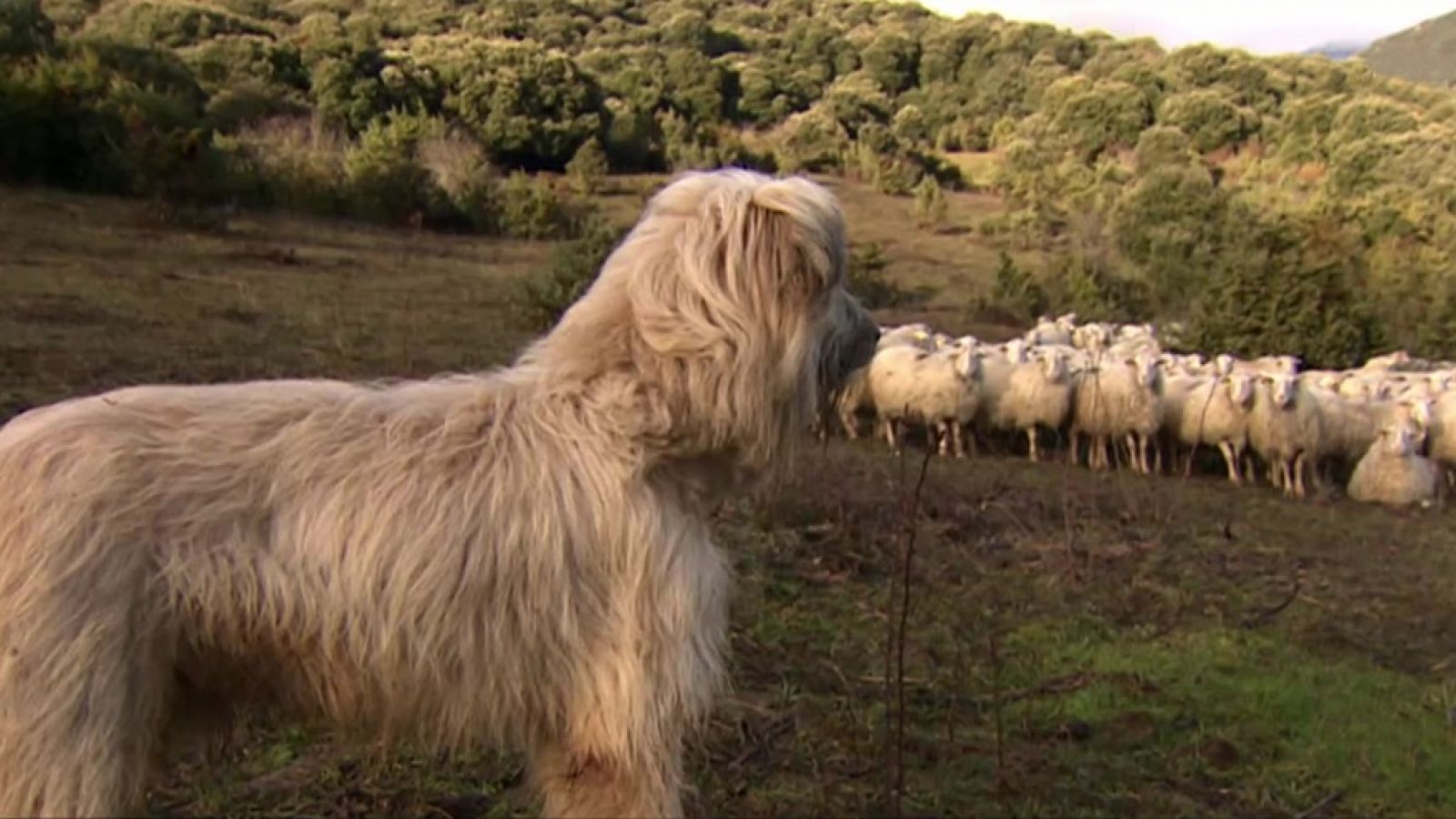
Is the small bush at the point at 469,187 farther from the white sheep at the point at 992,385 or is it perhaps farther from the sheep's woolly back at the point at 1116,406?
the sheep's woolly back at the point at 1116,406

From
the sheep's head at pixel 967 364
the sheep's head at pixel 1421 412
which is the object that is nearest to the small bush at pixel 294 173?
the sheep's head at pixel 967 364

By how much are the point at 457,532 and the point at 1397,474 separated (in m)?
12.7

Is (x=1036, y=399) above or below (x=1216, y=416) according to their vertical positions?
above

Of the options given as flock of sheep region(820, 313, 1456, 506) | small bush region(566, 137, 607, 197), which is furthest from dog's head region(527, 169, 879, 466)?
small bush region(566, 137, 607, 197)

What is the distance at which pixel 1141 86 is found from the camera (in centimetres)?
5131

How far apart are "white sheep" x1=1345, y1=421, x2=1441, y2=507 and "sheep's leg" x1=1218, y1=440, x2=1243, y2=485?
1.08 m

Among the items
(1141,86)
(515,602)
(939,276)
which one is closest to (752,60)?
(1141,86)

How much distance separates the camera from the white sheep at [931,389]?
14.0m

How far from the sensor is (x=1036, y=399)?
14.0 m

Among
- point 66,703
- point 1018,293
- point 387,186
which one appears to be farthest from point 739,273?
point 387,186

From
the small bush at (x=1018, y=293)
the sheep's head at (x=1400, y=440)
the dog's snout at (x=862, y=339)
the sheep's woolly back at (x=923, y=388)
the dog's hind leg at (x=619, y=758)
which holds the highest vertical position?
the dog's snout at (x=862, y=339)

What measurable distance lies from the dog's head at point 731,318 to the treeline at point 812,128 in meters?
17.4

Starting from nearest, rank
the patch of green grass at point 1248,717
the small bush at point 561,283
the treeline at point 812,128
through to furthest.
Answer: the patch of green grass at point 1248,717
the small bush at point 561,283
the treeline at point 812,128

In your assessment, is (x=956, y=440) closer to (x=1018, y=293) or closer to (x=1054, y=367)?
(x=1054, y=367)
